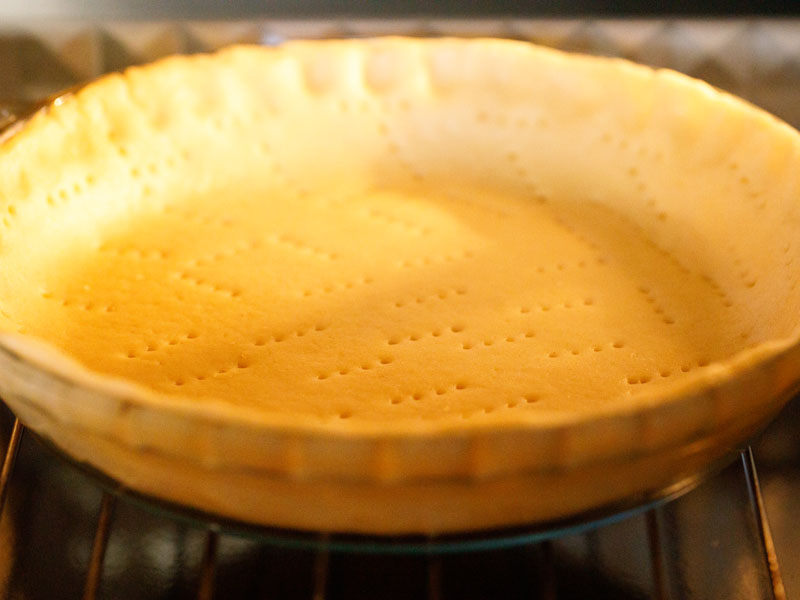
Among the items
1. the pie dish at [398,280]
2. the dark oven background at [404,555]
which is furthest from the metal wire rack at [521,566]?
the pie dish at [398,280]

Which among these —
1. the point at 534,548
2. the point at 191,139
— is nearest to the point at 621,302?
the point at 534,548

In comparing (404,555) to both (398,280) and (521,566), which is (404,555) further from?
(398,280)

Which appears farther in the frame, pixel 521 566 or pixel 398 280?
pixel 398 280

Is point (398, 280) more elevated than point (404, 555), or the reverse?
point (398, 280)

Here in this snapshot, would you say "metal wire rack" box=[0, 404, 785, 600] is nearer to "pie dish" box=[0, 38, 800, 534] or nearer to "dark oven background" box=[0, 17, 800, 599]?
"dark oven background" box=[0, 17, 800, 599]

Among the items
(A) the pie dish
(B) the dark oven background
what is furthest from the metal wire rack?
(A) the pie dish

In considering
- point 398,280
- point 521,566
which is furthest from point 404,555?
point 398,280
